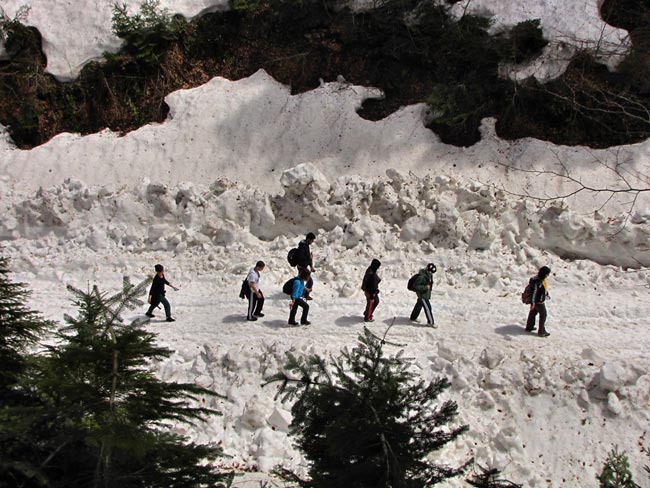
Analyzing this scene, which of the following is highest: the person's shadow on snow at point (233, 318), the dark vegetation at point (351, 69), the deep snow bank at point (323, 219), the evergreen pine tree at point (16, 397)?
the dark vegetation at point (351, 69)

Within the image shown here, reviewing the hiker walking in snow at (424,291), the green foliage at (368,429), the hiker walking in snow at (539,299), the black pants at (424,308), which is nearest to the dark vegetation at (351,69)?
the hiker walking in snow at (424,291)

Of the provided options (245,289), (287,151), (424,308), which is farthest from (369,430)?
(287,151)

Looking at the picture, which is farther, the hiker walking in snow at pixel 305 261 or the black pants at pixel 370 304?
the hiker walking in snow at pixel 305 261

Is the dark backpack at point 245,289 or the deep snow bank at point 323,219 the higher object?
the deep snow bank at point 323,219

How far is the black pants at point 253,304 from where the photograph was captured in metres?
11.8

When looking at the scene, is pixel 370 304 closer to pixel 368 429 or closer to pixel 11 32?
pixel 368 429

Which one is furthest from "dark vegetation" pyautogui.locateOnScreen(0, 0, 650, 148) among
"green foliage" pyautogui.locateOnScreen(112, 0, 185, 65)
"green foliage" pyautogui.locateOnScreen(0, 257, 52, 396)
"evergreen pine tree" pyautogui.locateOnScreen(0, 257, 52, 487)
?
"evergreen pine tree" pyautogui.locateOnScreen(0, 257, 52, 487)

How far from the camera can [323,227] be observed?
14.3 metres

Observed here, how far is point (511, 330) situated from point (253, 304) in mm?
4825

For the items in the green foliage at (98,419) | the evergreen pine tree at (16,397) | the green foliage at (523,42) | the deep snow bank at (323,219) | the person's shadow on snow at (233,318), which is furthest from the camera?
the green foliage at (523,42)

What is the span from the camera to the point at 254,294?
1180 centimetres

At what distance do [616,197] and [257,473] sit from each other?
9.98 m

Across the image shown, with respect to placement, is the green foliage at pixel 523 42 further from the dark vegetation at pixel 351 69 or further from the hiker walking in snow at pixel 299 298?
the hiker walking in snow at pixel 299 298

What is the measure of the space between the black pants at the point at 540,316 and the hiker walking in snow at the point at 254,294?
495 cm
